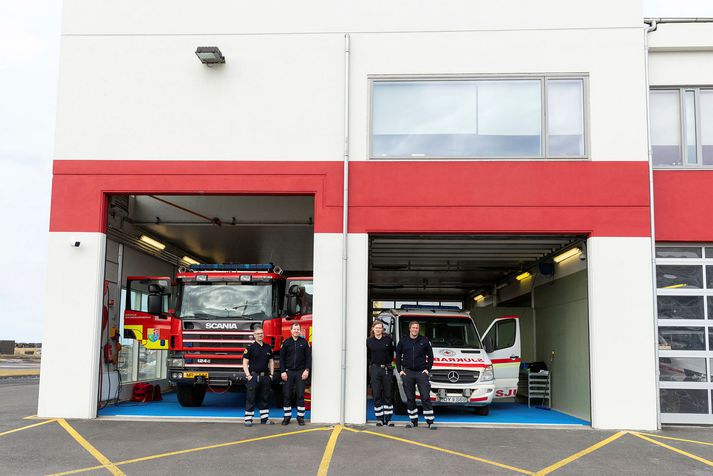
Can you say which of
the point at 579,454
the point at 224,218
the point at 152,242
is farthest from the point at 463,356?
the point at 152,242

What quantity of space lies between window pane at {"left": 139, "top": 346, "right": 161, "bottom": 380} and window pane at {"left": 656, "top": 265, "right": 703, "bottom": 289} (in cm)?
1079

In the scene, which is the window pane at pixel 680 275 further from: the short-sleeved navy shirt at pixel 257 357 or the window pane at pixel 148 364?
the window pane at pixel 148 364

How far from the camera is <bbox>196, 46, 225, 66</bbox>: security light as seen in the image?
39.3 ft

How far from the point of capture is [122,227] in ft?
47.6

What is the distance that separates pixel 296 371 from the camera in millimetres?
11711

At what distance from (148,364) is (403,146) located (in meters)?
8.36

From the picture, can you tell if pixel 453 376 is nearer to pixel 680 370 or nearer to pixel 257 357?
pixel 257 357

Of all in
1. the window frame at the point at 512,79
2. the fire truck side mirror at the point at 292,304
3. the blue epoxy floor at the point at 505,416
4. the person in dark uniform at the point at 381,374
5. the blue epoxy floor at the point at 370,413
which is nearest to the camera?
the person in dark uniform at the point at 381,374

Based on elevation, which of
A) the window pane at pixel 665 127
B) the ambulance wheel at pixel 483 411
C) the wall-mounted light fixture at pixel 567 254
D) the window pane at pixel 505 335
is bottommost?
the ambulance wheel at pixel 483 411

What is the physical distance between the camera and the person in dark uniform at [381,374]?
11703 mm

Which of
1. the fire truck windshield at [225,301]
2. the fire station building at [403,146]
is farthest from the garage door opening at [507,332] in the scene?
the fire truck windshield at [225,301]

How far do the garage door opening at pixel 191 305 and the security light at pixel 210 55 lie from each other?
3.02 m

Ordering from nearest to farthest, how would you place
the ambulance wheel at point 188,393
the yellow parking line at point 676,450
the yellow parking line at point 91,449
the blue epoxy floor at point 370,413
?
the yellow parking line at point 91,449 → the yellow parking line at point 676,450 → the blue epoxy floor at point 370,413 → the ambulance wheel at point 188,393

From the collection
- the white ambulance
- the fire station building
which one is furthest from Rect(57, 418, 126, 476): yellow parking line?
the white ambulance
